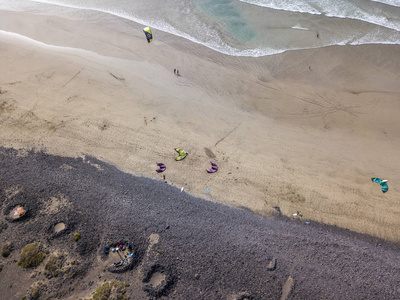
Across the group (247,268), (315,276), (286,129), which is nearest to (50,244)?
(247,268)

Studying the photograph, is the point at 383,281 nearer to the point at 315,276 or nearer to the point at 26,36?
the point at 315,276

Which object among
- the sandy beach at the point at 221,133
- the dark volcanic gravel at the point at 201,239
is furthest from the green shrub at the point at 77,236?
the sandy beach at the point at 221,133

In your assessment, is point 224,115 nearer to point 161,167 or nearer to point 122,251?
point 161,167

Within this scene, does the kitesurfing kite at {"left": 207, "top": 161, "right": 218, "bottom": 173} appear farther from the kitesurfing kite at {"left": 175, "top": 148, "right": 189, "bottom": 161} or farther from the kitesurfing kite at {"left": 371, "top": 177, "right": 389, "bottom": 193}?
the kitesurfing kite at {"left": 371, "top": 177, "right": 389, "bottom": 193}

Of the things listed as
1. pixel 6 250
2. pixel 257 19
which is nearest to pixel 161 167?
pixel 6 250

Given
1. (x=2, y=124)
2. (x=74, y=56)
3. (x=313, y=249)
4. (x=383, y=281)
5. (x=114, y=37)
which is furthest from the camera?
(x=114, y=37)

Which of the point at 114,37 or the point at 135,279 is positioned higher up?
the point at 114,37
